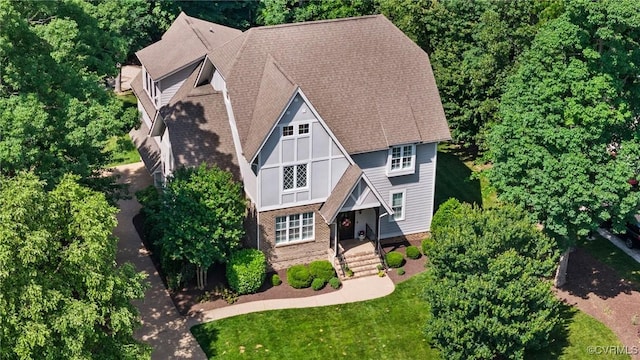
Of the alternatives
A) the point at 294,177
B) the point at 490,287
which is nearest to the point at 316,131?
the point at 294,177

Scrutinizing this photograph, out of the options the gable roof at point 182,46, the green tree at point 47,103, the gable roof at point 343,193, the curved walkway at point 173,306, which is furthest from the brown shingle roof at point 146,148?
the gable roof at point 343,193

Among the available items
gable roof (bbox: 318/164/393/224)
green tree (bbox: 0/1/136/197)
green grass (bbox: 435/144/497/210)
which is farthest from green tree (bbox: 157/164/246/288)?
green grass (bbox: 435/144/497/210)

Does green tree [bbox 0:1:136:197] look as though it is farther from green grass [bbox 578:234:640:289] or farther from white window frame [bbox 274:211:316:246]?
green grass [bbox 578:234:640:289]

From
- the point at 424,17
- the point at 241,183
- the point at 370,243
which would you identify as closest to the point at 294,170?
the point at 241,183

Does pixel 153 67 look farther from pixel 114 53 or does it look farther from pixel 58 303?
pixel 58 303

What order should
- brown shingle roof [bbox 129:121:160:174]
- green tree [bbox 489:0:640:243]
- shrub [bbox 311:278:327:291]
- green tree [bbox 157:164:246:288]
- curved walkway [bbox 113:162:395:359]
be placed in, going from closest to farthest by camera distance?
green tree [bbox 489:0:640:243] < curved walkway [bbox 113:162:395:359] < green tree [bbox 157:164:246:288] < shrub [bbox 311:278:327:291] < brown shingle roof [bbox 129:121:160:174]

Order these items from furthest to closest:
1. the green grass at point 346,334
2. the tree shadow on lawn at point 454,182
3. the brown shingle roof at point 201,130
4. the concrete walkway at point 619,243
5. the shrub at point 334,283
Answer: the tree shadow on lawn at point 454,182
the concrete walkway at point 619,243
the brown shingle roof at point 201,130
the shrub at point 334,283
the green grass at point 346,334

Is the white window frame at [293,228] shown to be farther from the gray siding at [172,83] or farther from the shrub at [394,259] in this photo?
the gray siding at [172,83]
